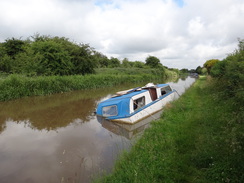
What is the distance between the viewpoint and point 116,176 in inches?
154

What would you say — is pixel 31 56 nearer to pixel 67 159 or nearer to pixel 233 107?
pixel 67 159

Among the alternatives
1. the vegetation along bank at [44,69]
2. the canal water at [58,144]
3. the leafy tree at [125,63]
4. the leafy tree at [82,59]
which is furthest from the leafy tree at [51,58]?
the leafy tree at [125,63]

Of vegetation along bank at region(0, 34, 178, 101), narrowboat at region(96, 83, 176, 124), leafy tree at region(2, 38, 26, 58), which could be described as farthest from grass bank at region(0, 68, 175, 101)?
narrowboat at region(96, 83, 176, 124)

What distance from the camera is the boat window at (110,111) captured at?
27.9ft

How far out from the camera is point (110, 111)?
875cm

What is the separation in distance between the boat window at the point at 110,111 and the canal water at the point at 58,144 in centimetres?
52

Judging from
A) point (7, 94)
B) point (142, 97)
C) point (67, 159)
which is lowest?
point (67, 159)

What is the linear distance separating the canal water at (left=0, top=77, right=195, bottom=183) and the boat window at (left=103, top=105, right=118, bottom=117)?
0.52 m

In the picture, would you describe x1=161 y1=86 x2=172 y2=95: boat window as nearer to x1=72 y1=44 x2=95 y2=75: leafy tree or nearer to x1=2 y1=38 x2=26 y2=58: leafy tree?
x1=72 y1=44 x2=95 y2=75: leafy tree

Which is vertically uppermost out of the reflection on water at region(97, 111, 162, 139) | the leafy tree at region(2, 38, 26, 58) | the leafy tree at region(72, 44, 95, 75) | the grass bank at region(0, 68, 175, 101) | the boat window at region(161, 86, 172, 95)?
the leafy tree at region(2, 38, 26, 58)

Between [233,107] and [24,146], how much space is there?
8767mm

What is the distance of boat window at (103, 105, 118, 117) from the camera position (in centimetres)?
851

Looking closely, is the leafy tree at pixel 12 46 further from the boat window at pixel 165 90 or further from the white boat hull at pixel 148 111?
the white boat hull at pixel 148 111

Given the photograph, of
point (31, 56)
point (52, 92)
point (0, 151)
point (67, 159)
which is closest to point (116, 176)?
point (67, 159)
